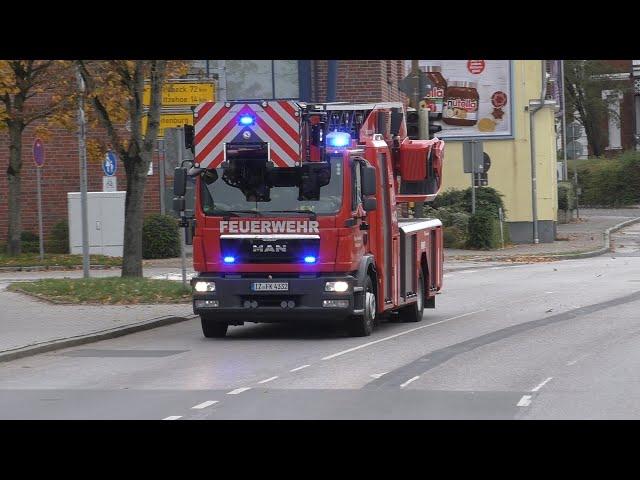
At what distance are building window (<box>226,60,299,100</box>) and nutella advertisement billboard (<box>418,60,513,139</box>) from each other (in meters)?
6.72

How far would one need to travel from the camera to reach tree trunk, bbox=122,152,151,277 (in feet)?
81.2

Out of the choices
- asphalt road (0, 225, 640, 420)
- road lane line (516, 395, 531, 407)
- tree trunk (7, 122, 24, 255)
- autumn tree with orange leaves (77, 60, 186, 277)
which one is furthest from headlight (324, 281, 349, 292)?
tree trunk (7, 122, 24, 255)

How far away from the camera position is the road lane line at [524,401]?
1210 cm

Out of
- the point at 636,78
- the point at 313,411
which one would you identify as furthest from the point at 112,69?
the point at 636,78

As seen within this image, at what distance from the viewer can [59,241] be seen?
3812 cm

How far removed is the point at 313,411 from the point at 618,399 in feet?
9.17

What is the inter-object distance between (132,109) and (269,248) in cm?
761

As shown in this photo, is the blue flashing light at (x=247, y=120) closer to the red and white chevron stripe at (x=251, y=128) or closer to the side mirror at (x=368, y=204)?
the red and white chevron stripe at (x=251, y=128)

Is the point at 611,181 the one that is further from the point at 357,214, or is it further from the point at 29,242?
the point at 357,214

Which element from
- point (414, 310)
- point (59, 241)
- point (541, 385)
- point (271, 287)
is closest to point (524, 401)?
point (541, 385)

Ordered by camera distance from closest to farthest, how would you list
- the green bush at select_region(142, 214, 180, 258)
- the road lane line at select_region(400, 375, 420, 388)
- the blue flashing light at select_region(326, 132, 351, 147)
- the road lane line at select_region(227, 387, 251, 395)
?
the road lane line at select_region(227, 387, 251, 395) < the road lane line at select_region(400, 375, 420, 388) < the blue flashing light at select_region(326, 132, 351, 147) < the green bush at select_region(142, 214, 180, 258)

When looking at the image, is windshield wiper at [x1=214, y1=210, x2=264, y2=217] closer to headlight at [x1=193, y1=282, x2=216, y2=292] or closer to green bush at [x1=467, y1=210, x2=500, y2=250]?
headlight at [x1=193, y1=282, x2=216, y2=292]
